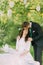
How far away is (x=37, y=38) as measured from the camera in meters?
1.23

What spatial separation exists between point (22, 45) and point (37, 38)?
12 centimetres

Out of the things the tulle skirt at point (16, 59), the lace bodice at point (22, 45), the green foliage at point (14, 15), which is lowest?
the tulle skirt at point (16, 59)

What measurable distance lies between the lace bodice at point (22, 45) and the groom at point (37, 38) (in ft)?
0.15

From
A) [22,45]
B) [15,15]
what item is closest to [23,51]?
[22,45]

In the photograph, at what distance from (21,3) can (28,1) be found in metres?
0.05

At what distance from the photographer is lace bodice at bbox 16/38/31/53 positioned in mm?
1220

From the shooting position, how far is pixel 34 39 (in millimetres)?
1229

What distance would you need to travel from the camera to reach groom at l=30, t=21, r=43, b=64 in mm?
1220

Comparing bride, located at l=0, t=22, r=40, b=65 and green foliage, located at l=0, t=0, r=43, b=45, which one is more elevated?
Result: green foliage, located at l=0, t=0, r=43, b=45

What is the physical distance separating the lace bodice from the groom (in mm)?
45

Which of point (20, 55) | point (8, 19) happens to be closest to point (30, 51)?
point (20, 55)

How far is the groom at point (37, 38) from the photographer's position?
1.22m

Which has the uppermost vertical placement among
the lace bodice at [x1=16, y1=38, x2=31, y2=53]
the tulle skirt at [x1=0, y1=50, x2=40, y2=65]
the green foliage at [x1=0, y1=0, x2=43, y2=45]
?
the green foliage at [x1=0, y1=0, x2=43, y2=45]

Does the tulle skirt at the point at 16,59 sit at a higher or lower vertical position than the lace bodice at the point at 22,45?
lower
